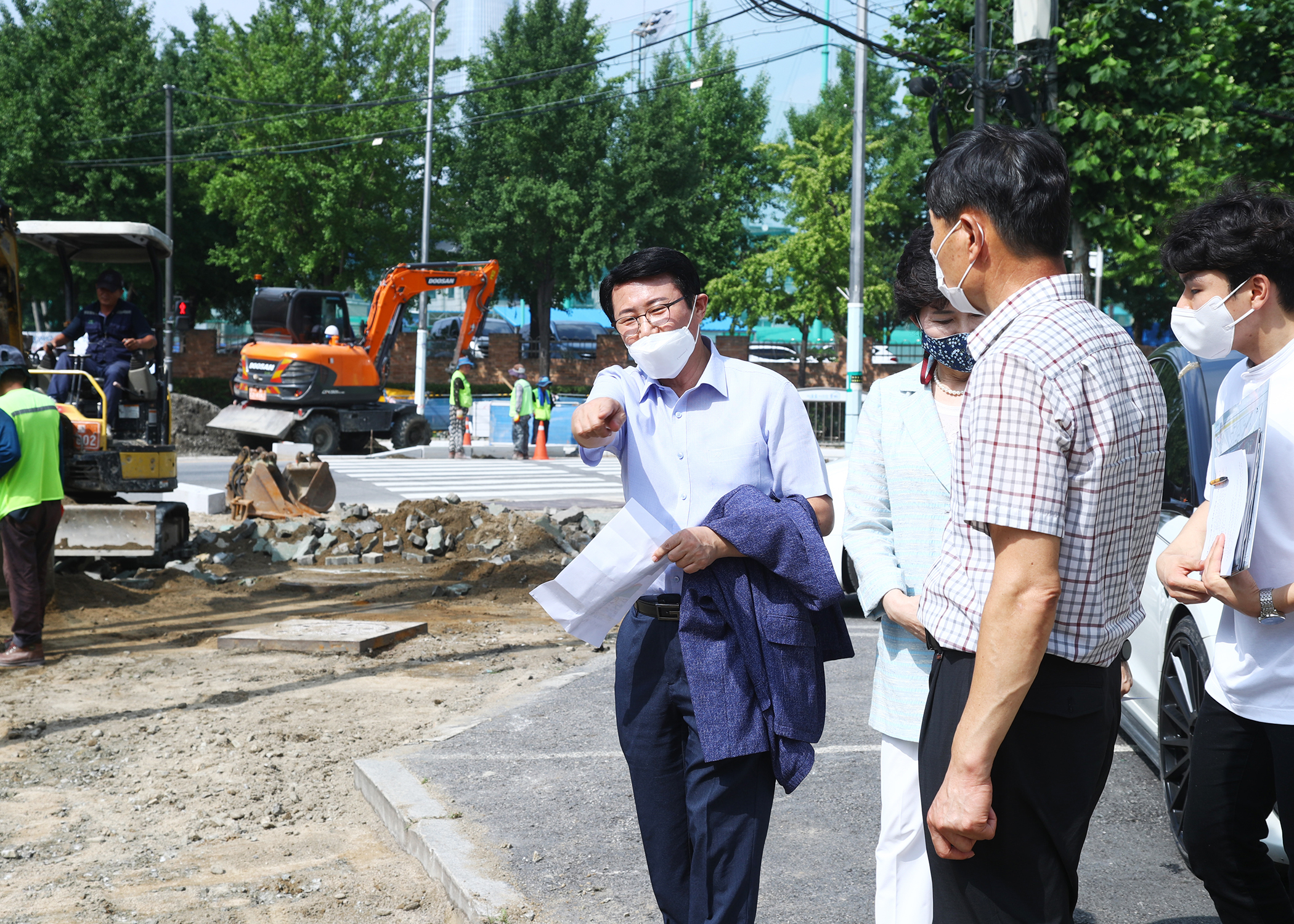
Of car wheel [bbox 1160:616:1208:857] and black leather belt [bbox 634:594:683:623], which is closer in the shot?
black leather belt [bbox 634:594:683:623]

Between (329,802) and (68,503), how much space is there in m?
7.27

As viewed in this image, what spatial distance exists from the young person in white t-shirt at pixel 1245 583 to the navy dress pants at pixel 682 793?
107 cm

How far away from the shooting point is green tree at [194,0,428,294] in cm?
3753

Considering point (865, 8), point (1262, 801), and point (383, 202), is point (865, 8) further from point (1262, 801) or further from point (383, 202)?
point (383, 202)

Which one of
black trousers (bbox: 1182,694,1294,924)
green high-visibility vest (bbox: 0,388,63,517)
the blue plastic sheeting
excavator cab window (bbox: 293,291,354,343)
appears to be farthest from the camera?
the blue plastic sheeting

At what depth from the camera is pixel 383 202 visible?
39781 millimetres

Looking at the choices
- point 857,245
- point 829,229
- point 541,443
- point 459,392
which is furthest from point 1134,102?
point 829,229

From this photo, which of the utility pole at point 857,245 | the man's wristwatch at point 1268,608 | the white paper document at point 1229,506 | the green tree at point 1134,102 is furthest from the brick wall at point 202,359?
the man's wristwatch at point 1268,608

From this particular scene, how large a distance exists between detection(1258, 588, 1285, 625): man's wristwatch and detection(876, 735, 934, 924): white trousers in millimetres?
878

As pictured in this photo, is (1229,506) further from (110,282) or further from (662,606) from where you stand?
(110,282)

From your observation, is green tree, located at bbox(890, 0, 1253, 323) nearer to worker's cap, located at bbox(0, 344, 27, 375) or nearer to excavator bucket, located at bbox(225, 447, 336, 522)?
worker's cap, located at bbox(0, 344, 27, 375)

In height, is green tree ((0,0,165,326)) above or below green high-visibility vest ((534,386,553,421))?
above

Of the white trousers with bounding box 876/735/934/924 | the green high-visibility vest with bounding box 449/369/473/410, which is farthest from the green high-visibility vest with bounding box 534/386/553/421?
the white trousers with bounding box 876/735/934/924

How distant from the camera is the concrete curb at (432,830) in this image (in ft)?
13.0
